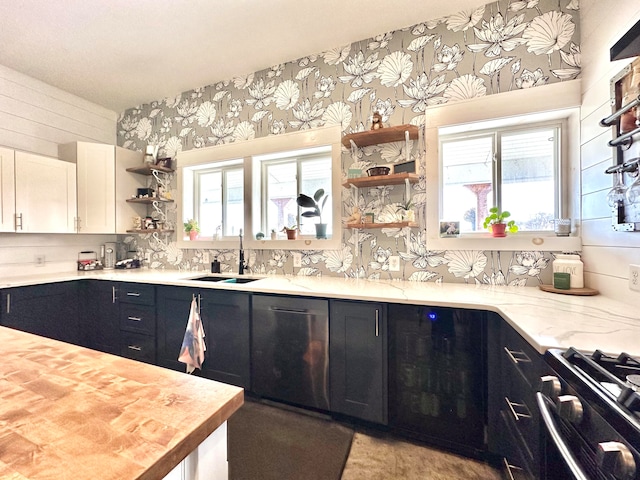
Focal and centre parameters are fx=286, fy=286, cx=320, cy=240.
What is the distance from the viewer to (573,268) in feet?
5.73

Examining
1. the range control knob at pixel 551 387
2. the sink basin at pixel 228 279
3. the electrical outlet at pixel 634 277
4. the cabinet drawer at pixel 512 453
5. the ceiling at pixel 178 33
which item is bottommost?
the cabinet drawer at pixel 512 453

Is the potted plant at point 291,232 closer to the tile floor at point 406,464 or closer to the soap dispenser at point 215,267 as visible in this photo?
the soap dispenser at point 215,267

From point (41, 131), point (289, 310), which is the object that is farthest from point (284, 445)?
point (41, 131)

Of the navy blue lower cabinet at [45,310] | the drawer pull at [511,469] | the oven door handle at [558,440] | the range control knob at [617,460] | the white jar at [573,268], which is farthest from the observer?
the navy blue lower cabinet at [45,310]

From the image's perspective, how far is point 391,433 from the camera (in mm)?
1797

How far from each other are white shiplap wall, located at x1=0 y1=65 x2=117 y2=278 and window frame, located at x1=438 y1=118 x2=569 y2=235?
3921 mm

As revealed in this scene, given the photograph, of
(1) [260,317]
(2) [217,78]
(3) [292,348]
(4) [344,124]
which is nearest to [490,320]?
(3) [292,348]

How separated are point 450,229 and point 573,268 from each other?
74cm

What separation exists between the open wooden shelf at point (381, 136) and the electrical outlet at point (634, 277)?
1.43 meters

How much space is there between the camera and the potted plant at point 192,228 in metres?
3.13

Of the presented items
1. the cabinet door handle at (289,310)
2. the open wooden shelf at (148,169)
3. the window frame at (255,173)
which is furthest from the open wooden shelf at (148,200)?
the cabinet door handle at (289,310)

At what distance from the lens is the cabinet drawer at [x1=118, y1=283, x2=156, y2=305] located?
250 centimetres

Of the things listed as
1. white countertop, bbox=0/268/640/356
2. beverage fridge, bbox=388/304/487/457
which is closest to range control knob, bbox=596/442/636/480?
white countertop, bbox=0/268/640/356

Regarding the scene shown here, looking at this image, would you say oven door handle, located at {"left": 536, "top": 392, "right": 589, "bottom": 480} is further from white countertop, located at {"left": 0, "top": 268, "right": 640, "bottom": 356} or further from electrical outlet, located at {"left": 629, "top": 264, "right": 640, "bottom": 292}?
electrical outlet, located at {"left": 629, "top": 264, "right": 640, "bottom": 292}
